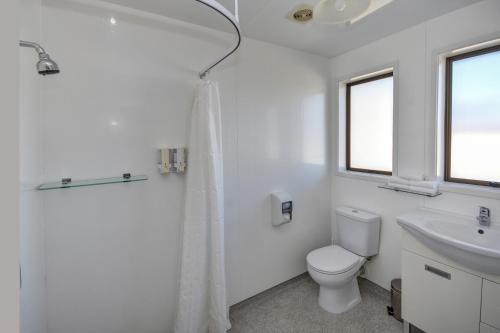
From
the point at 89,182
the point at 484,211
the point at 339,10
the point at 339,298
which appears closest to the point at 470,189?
the point at 484,211

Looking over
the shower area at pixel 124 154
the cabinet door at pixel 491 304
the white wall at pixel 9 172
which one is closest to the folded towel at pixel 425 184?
the cabinet door at pixel 491 304

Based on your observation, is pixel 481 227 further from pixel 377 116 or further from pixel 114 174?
pixel 114 174

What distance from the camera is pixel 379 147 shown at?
7.79 ft

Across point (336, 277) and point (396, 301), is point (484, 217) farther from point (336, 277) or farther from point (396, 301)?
point (336, 277)

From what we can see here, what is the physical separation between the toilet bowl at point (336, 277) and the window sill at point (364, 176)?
2.41 ft

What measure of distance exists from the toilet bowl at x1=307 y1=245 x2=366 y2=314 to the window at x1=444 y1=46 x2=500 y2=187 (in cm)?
105

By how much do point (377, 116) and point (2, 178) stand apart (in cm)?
267

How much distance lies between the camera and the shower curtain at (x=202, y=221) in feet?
5.55

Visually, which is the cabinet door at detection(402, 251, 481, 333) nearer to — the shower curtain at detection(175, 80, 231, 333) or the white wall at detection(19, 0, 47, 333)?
the shower curtain at detection(175, 80, 231, 333)

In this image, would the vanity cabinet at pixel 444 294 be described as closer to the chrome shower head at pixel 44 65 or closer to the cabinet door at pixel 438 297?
the cabinet door at pixel 438 297

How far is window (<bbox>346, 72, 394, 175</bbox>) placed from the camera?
2285 mm

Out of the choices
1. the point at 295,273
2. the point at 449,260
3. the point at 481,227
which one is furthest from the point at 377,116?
the point at 295,273

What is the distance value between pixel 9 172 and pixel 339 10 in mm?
1531

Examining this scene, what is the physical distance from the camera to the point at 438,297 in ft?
5.09
